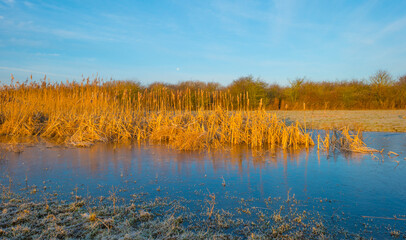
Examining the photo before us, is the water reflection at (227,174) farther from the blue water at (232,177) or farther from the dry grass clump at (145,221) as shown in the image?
the dry grass clump at (145,221)

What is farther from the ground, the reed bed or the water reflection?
the reed bed

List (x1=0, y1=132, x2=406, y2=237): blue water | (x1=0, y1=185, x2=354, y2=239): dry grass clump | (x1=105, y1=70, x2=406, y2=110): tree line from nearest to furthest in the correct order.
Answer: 1. (x1=0, y1=185, x2=354, y2=239): dry grass clump
2. (x1=0, y1=132, x2=406, y2=237): blue water
3. (x1=105, y1=70, x2=406, y2=110): tree line

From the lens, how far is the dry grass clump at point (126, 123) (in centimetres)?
671

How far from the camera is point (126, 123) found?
327 inches

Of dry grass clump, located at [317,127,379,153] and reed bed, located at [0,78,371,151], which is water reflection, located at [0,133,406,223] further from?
reed bed, located at [0,78,371,151]

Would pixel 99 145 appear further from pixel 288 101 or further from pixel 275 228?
pixel 288 101

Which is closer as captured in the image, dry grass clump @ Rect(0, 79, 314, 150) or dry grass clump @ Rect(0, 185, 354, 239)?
dry grass clump @ Rect(0, 185, 354, 239)

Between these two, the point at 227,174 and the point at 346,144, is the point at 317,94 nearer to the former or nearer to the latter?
the point at 346,144

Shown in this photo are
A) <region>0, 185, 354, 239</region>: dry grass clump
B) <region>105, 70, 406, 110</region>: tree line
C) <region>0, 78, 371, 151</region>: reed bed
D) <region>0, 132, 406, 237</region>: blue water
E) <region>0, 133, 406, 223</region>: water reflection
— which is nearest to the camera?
<region>0, 185, 354, 239</region>: dry grass clump

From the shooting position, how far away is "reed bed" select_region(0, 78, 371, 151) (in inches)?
259

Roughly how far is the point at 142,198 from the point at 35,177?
178cm

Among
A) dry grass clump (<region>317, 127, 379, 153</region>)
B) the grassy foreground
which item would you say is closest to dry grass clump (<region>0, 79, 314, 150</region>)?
dry grass clump (<region>317, 127, 379, 153</region>)

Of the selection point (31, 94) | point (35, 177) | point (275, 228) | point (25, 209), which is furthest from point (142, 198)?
point (31, 94)

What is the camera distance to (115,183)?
3.54m
